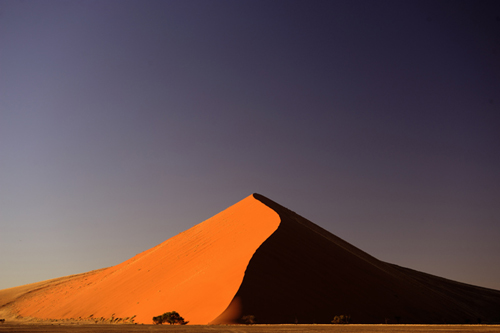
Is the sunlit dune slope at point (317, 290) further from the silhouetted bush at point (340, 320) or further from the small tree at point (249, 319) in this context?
the silhouetted bush at point (340, 320)

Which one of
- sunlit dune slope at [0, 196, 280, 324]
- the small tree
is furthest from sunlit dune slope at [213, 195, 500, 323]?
sunlit dune slope at [0, 196, 280, 324]

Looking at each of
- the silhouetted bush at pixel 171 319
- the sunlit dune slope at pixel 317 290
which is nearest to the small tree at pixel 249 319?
the sunlit dune slope at pixel 317 290

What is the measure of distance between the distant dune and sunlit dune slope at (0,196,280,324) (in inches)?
2.7

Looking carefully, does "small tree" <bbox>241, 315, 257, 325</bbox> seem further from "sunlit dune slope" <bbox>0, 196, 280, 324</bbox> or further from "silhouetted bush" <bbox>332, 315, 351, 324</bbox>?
"silhouetted bush" <bbox>332, 315, 351, 324</bbox>

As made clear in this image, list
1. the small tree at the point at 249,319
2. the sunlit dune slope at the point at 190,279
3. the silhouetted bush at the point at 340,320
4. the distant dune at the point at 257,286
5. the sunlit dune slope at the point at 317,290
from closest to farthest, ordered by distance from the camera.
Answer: the small tree at the point at 249,319
the silhouetted bush at the point at 340,320
the sunlit dune slope at the point at 317,290
the distant dune at the point at 257,286
the sunlit dune slope at the point at 190,279

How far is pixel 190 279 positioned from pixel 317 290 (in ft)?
21.2

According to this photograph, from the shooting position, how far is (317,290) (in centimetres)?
1972

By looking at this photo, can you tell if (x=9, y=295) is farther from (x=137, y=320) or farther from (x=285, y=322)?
(x=285, y=322)

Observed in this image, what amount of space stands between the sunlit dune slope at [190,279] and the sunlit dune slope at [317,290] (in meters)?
0.76

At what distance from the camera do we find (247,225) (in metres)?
28.1

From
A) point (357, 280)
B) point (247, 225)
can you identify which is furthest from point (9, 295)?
point (357, 280)

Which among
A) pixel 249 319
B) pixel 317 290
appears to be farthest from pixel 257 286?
pixel 317 290

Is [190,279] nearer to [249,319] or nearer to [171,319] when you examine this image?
[171,319]

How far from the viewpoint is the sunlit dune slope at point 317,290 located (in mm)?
17156
